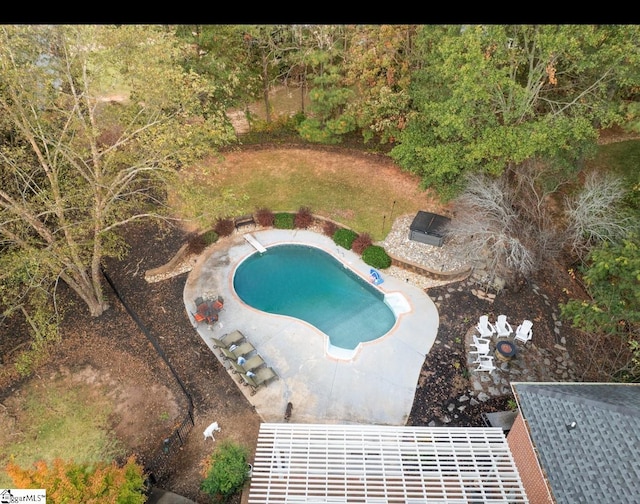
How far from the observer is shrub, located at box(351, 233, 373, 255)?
725 inches

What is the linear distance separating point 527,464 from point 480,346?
4375mm

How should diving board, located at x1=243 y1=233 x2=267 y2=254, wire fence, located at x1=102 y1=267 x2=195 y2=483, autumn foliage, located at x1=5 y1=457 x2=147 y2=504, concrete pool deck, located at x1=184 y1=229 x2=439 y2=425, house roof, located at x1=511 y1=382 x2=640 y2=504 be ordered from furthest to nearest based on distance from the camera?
diving board, located at x1=243 y1=233 x2=267 y2=254
concrete pool deck, located at x1=184 y1=229 x2=439 y2=425
wire fence, located at x1=102 y1=267 x2=195 y2=483
house roof, located at x1=511 y1=382 x2=640 y2=504
autumn foliage, located at x1=5 y1=457 x2=147 y2=504

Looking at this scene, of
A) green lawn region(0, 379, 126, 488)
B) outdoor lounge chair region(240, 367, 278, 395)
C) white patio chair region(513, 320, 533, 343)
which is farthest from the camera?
white patio chair region(513, 320, 533, 343)

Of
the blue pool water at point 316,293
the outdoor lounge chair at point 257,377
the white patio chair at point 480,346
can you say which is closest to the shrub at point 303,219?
the blue pool water at point 316,293

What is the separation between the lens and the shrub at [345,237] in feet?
61.7

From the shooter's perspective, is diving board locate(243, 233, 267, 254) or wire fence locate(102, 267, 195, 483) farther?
diving board locate(243, 233, 267, 254)

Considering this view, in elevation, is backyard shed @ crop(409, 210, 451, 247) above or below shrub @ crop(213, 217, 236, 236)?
above

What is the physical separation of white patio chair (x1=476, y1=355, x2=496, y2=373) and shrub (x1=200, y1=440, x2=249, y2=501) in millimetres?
7750

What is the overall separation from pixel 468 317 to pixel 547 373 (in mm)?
3043

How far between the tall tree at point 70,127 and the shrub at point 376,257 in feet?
25.8

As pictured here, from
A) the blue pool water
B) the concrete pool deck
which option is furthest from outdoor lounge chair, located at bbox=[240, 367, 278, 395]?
the blue pool water

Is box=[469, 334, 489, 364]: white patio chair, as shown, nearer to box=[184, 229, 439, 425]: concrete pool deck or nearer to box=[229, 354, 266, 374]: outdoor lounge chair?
box=[184, 229, 439, 425]: concrete pool deck

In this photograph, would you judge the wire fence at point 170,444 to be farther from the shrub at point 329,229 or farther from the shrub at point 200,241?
the shrub at point 329,229
